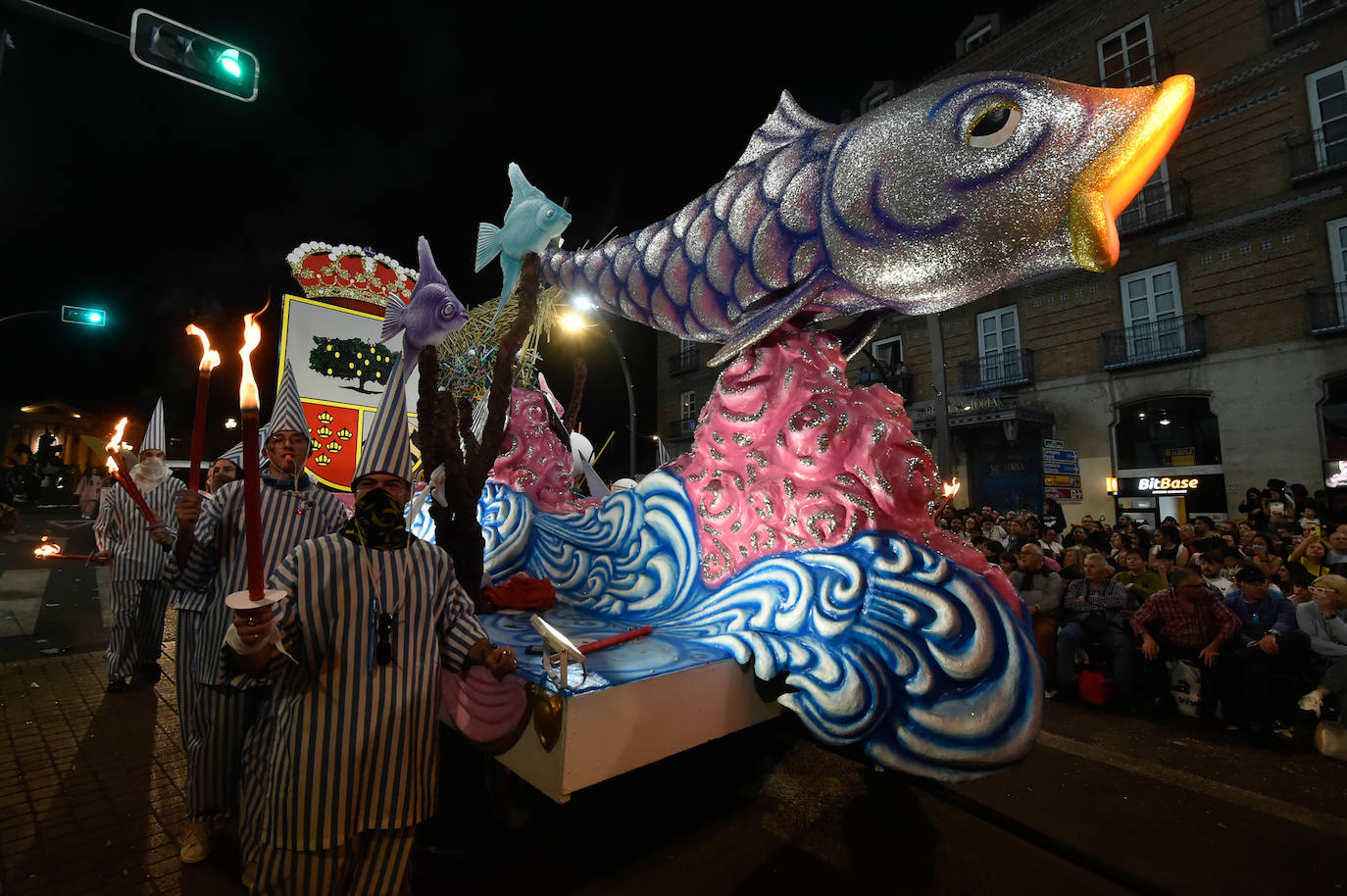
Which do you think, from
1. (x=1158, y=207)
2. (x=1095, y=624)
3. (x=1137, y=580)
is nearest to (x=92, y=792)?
(x=1095, y=624)

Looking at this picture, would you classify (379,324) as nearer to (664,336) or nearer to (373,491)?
(373,491)

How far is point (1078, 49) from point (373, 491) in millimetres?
17607

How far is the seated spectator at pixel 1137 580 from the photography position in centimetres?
548

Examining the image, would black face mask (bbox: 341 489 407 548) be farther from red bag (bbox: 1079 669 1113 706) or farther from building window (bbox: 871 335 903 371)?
building window (bbox: 871 335 903 371)

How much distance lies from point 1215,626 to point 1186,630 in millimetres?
192

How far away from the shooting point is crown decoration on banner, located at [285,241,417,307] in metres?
7.27

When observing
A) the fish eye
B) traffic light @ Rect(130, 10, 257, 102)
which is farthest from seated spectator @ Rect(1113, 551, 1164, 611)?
traffic light @ Rect(130, 10, 257, 102)

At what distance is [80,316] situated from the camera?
9289 millimetres

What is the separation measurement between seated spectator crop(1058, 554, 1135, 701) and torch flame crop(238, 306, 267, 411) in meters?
5.84

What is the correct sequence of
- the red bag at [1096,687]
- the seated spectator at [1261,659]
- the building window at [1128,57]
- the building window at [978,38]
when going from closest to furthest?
the seated spectator at [1261,659]
the red bag at [1096,687]
the building window at [1128,57]
the building window at [978,38]

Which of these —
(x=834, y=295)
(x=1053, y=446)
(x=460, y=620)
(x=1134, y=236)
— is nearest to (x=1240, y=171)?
(x=1134, y=236)

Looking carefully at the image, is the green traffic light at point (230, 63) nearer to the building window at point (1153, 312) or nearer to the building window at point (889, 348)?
the building window at point (889, 348)

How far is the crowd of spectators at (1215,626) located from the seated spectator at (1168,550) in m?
0.07

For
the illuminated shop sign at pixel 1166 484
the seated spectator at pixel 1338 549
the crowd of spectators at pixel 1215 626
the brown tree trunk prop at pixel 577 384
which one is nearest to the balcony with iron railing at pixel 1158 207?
the illuminated shop sign at pixel 1166 484
